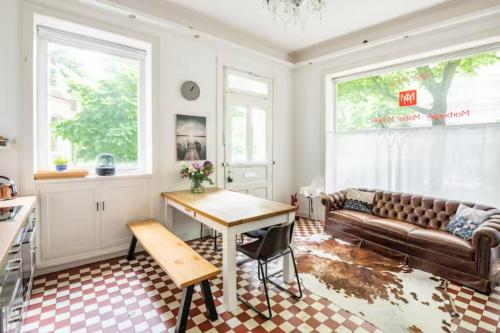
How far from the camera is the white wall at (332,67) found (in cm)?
317

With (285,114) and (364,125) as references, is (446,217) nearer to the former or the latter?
(364,125)

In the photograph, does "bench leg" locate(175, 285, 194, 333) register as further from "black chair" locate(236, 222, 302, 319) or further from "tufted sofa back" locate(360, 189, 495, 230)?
"tufted sofa back" locate(360, 189, 495, 230)

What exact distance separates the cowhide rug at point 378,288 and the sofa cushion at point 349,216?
0.37m

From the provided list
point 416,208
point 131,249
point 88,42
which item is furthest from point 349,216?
point 88,42

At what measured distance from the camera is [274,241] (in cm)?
220

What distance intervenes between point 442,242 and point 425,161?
1.27m

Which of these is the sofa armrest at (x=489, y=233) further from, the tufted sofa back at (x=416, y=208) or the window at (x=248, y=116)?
the window at (x=248, y=116)

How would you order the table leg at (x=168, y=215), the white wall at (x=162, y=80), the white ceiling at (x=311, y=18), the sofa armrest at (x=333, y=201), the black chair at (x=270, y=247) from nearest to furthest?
the black chair at (x=270, y=247) < the white wall at (x=162, y=80) < the white ceiling at (x=311, y=18) < the table leg at (x=168, y=215) < the sofa armrest at (x=333, y=201)

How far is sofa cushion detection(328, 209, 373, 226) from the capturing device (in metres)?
3.55

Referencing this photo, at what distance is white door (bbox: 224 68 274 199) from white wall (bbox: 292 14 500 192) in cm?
66

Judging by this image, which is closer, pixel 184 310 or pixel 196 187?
pixel 184 310

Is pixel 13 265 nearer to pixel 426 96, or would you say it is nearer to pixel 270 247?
pixel 270 247

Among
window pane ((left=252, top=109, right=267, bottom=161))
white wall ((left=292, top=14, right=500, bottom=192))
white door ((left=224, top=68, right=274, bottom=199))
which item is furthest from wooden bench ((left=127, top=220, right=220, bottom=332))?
white wall ((left=292, top=14, right=500, bottom=192))

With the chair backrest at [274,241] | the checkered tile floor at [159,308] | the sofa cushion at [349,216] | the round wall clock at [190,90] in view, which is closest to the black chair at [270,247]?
the chair backrest at [274,241]
